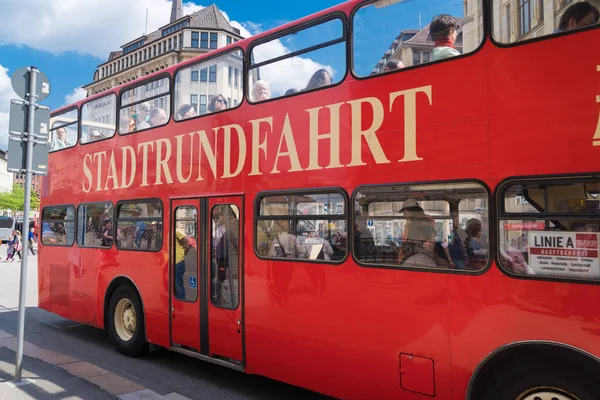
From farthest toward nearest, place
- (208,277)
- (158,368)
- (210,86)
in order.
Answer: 1. (158,368)
2. (210,86)
3. (208,277)

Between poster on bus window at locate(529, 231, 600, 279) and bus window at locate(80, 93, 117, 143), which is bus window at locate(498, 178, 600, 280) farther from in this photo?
bus window at locate(80, 93, 117, 143)

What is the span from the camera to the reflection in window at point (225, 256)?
535cm

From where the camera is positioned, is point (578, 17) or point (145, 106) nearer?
point (578, 17)

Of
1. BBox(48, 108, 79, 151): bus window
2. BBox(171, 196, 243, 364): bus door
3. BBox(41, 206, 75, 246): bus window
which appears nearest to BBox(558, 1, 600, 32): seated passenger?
BBox(171, 196, 243, 364): bus door

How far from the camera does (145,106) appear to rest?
22.2 ft

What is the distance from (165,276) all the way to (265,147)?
7.99 feet

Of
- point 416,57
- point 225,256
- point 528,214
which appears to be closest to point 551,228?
point 528,214

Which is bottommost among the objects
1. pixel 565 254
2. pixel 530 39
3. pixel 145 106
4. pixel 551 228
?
pixel 565 254

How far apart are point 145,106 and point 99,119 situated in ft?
4.59

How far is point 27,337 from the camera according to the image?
7934 mm

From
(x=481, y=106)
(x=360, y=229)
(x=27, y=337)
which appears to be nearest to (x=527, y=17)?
(x=481, y=106)

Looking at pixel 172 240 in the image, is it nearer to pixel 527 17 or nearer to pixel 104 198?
pixel 104 198

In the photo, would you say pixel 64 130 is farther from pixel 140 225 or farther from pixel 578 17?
pixel 578 17

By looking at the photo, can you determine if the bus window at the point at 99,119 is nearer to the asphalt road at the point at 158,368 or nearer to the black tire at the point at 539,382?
the asphalt road at the point at 158,368
